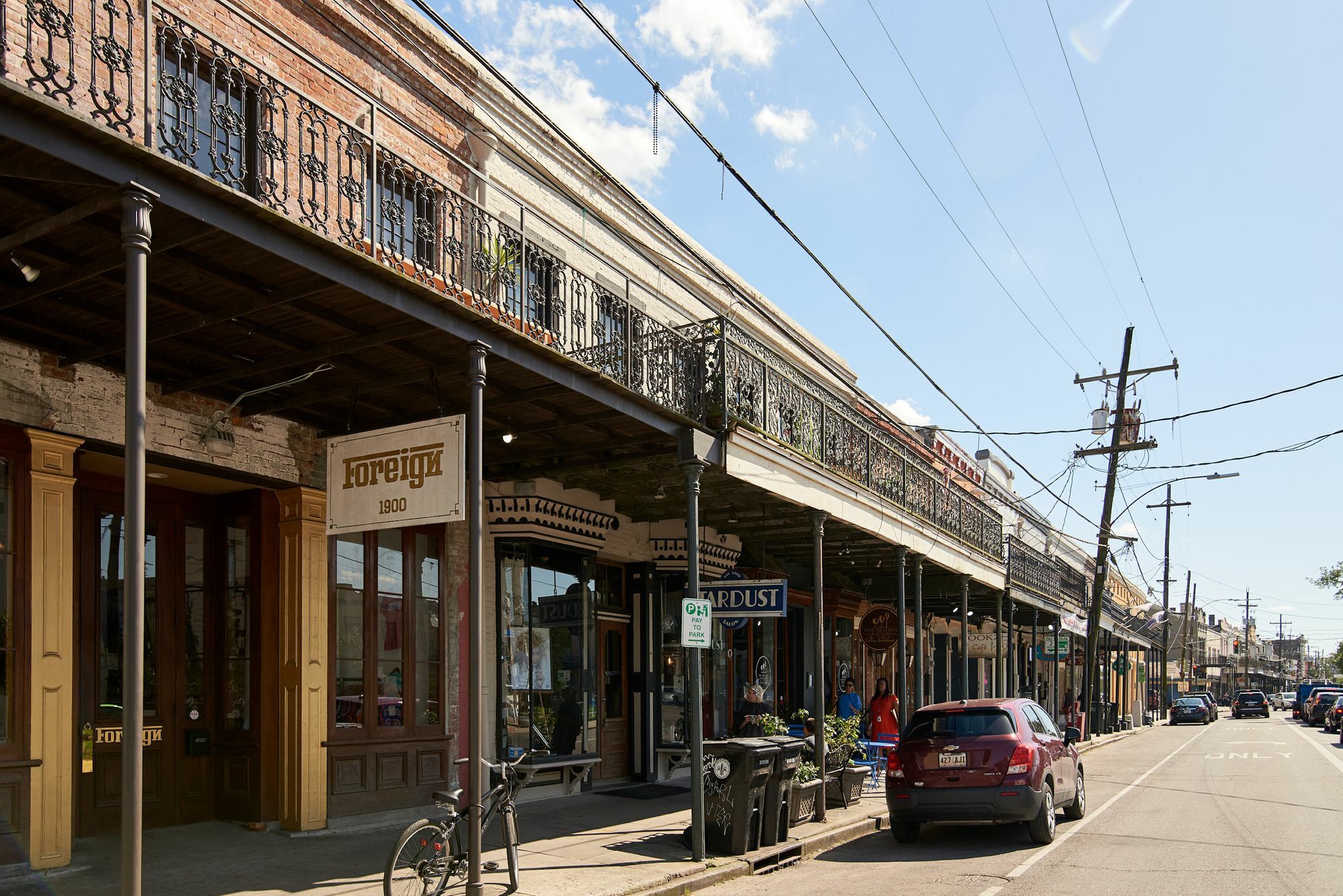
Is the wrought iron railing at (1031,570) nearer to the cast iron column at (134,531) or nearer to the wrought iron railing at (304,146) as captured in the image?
the wrought iron railing at (304,146)

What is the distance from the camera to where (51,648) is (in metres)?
8.87

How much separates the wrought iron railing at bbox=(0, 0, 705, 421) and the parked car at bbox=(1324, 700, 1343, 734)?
3544 cm

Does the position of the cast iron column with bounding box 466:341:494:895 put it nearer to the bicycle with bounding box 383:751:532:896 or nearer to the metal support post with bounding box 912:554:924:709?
the bicycle with bounding box 383:751:532:896

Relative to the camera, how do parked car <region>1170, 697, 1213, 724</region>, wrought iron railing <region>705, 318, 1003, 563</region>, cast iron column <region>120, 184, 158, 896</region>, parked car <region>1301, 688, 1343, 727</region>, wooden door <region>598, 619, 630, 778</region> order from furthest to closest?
1. parked car <region>1170, 697, 1213, 724</region>
2. parked car <region>1301, 688, 1343, 727</region>
3. wooden door <region>598, 619, 630, 778</region>
4. wrought iron railing <region>705, 318, 1003, 563</region>
5. cast iron column <region>120, 184, 158, 896</region>

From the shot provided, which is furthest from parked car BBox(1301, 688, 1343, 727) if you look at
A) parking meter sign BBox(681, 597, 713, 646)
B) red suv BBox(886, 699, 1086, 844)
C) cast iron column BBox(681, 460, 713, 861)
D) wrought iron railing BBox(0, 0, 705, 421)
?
wrought iron railing BBox(0, 0, 705, 421)

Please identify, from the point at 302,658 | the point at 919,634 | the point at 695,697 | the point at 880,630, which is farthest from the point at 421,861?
the point at 880,630

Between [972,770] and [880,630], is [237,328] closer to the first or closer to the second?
[972,770]

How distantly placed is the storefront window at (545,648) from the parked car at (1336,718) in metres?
32.3

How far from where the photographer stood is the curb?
9.58m

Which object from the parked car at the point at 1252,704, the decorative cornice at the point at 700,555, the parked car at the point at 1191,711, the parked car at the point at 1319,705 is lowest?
the parked car at the point at 1252,704

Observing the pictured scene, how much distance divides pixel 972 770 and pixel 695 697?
3.25 m

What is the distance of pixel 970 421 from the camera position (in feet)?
66.2

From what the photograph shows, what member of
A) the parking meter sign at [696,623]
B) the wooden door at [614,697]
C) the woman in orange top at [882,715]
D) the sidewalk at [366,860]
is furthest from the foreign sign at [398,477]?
the woman in orange top at [882,715]

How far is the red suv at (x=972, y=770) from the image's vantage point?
1198cm
